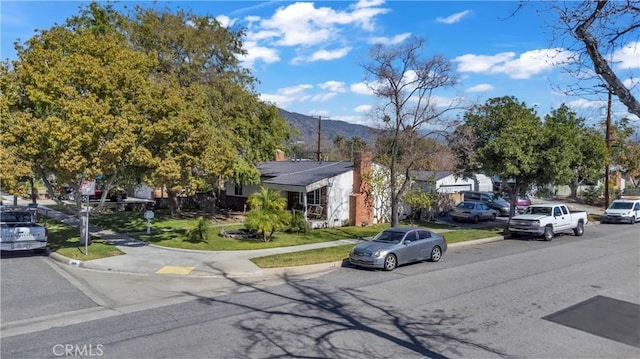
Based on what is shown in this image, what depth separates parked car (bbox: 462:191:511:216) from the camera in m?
37.0

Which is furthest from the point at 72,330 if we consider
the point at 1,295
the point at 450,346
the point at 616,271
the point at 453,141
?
the point at 453,141

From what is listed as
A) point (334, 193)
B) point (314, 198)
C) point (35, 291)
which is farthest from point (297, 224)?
point (35, 291)

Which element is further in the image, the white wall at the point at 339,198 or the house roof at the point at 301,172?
the house roof at the point at 301,172

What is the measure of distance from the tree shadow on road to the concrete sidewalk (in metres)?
2.83

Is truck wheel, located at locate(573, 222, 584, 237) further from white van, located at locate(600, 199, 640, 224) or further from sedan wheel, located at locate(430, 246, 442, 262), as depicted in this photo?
sedan wheel, located at locate(430, 246, 442, 262)

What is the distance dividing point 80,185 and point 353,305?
12.8 metres

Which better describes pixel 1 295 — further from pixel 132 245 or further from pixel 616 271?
pixel 616 271

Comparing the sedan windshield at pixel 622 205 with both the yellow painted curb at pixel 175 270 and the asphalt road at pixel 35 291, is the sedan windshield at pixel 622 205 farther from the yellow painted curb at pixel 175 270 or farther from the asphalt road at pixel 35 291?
the asphalt road at pixel 35 291

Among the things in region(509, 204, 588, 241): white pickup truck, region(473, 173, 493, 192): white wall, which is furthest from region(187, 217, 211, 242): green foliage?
region(473, 173, 493, 192): white wall

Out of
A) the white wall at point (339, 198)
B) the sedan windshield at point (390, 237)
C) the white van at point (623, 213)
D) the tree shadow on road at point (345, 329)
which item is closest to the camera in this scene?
the tree shadow on road at point (345, 329)

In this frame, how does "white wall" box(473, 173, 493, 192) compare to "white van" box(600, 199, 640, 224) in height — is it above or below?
above

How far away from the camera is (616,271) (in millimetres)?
15422

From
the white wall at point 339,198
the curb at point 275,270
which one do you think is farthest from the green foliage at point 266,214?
the white wall at point 339,198

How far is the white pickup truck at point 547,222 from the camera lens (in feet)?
79.3
